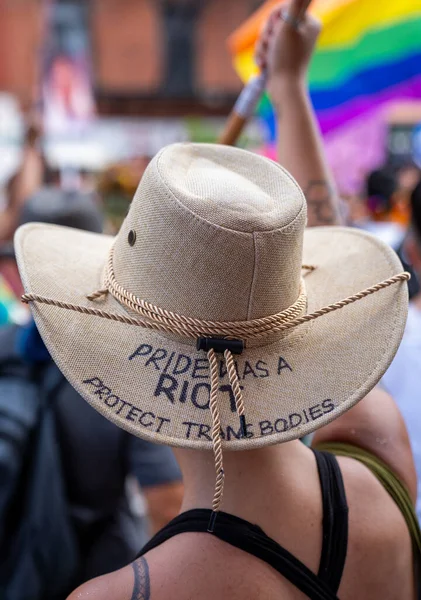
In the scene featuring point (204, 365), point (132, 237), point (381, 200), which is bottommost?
point (381, 200)

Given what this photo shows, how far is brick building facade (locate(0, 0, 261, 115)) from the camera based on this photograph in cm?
1057

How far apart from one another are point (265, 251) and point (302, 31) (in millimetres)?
700

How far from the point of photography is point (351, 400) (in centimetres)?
82

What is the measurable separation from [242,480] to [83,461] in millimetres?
767

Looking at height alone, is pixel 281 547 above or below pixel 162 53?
above

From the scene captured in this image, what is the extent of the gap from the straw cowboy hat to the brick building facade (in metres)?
10.5

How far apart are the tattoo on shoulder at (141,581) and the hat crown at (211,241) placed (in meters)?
0.35

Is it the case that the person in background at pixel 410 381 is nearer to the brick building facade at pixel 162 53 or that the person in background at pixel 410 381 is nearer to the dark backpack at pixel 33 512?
the dark backpack at pixel 33 512

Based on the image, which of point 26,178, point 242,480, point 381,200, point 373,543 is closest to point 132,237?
point 242,480

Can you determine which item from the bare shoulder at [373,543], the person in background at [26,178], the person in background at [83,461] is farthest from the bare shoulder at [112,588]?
the person in background at [26,178]

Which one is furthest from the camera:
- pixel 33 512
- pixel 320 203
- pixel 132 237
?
pixel 33 512

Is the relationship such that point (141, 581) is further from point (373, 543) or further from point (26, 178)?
point (26, 178)

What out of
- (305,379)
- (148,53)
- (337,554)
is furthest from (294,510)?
(148,53)

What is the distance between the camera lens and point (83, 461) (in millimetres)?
1530
